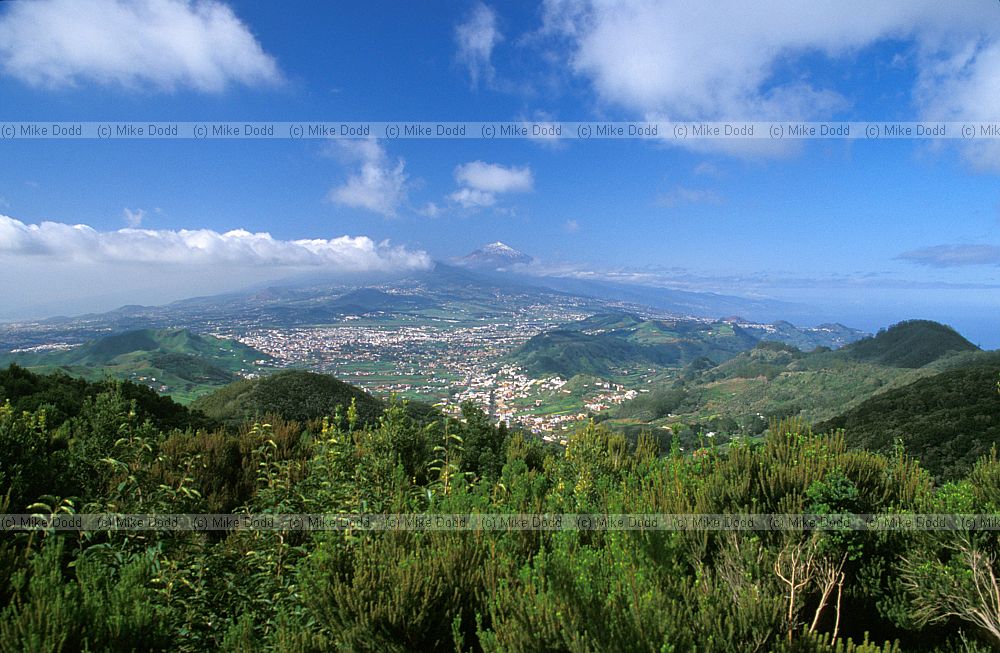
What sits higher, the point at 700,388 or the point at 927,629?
the point at 927,629

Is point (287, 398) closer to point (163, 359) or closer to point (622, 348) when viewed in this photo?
point (163, 359)

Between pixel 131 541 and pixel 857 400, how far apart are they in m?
71.9

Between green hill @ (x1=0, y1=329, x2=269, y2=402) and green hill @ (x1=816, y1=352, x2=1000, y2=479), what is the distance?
61266 millimetres

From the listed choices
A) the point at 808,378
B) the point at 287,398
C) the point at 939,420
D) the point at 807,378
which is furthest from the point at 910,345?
the point at 287,398

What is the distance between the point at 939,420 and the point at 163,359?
92.8 metres

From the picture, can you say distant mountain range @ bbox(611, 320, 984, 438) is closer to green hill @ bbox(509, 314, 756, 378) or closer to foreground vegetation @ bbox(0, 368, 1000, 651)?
green hill @ bbox(509, 314, 756, 378)

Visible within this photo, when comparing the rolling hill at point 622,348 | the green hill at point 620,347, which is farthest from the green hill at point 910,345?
the green hill at point 620,347

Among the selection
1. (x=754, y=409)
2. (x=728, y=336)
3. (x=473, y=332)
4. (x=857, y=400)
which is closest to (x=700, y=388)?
(x=754, y=409)

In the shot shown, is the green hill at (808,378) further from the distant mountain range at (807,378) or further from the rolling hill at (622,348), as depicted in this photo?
the rolling hill at (622,348)

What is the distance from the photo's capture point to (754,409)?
65375 millimetres

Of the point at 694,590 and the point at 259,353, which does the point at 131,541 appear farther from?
the point at 259,353

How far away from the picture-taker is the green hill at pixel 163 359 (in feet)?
192

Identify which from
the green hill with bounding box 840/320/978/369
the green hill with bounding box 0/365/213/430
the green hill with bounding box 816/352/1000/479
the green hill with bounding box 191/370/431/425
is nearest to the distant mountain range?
the green hill with bounding box 840/320/978/369

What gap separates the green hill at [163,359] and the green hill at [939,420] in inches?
2412
